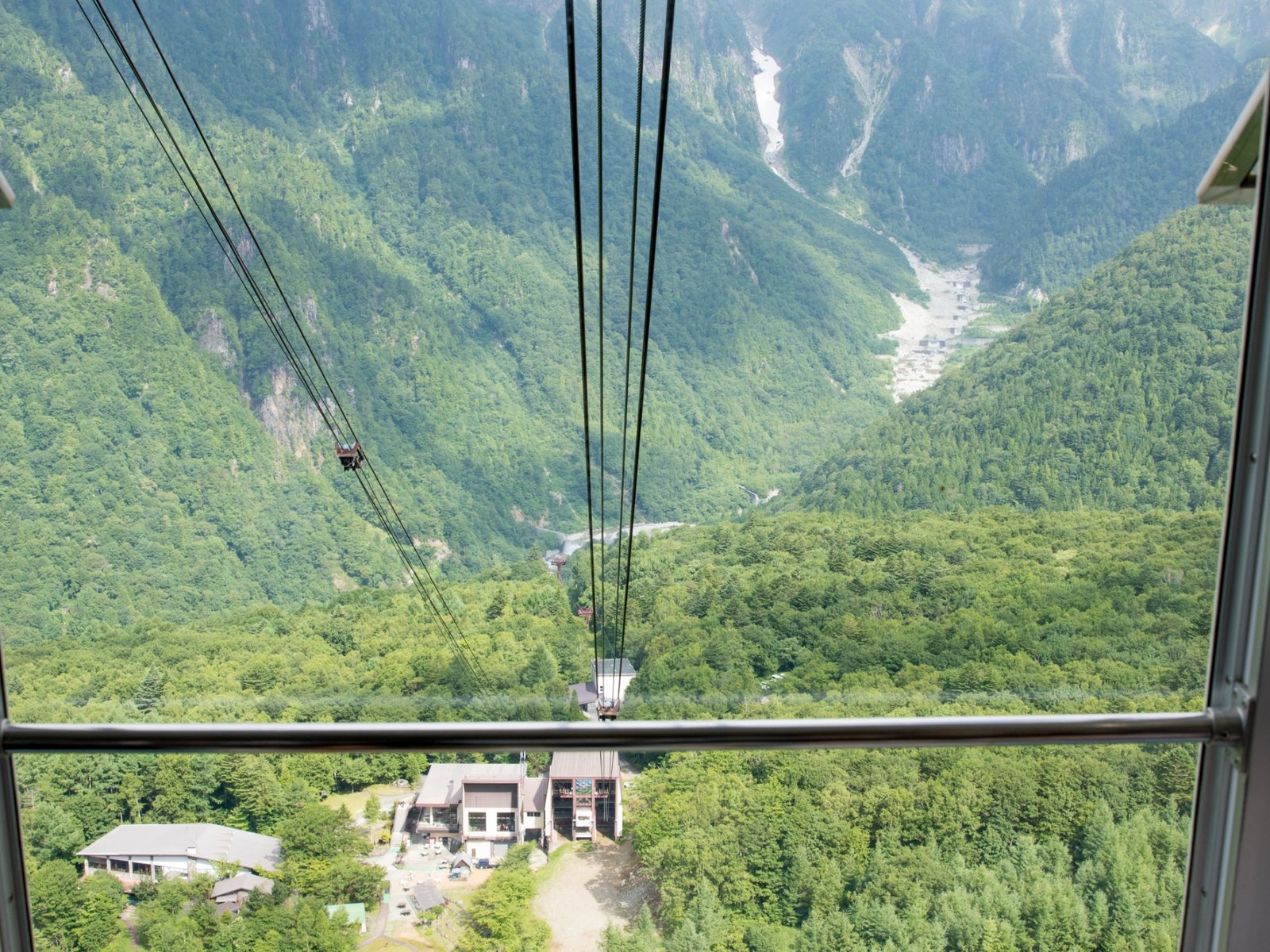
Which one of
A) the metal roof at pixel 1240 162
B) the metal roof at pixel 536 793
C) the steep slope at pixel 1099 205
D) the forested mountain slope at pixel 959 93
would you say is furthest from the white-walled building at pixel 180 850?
the forested mountain slope at pixel 959 93

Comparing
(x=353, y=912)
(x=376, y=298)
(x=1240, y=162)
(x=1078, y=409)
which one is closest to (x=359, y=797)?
(x=353, y=912)

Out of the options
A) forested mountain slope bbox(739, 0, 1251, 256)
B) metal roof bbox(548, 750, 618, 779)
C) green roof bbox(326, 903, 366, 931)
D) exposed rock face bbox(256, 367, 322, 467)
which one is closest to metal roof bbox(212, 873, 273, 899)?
green roof bbox(326, 903, 366, 931)

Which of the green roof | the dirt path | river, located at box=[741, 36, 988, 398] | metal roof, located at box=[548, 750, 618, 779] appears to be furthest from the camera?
river, located at box=[741, 36, 988, 398]

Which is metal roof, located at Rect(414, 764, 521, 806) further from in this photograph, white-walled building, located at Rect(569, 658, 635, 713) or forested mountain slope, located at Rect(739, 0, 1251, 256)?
forested mountain slope, located at Rect(739, 0, 1251, 256)

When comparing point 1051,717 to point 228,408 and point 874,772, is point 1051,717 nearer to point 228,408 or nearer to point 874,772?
point 874,772

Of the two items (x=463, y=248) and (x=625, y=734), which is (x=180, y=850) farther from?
(x=463, y=248)

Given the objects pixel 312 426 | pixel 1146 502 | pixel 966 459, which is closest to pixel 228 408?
pixel 312 426

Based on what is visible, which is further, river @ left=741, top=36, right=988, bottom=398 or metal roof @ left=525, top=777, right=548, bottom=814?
river @ left=741, top=36, right=988, bottom=398
